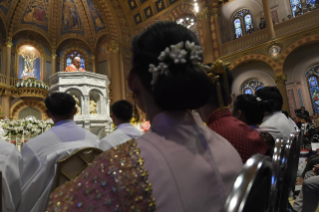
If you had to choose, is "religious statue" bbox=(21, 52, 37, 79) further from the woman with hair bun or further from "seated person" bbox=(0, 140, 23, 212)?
the woman with hair bun

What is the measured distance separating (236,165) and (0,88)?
49.9 feet

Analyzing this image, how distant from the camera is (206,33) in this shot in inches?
469

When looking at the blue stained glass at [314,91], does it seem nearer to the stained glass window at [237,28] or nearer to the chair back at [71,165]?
the stained glass window at [237,28]

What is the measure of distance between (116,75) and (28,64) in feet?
19.2

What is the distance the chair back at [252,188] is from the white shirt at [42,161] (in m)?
1.89

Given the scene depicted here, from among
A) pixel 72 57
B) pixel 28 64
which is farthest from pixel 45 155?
pixel 72 57

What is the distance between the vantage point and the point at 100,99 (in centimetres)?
697

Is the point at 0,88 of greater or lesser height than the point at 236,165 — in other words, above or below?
above

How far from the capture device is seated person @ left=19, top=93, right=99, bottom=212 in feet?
6.74

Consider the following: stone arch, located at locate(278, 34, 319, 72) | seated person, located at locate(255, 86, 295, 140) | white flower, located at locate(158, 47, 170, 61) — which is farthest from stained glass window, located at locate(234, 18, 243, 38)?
white flower, located at locate(158, 47, 170, 61)

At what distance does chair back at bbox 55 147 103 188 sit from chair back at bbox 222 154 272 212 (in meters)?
1.55

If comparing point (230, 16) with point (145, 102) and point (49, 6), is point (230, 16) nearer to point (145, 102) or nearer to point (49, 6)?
point (49, 6)

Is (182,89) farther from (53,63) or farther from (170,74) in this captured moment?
(53,63)

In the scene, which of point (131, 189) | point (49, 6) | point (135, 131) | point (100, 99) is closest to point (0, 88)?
point (49, 6)
